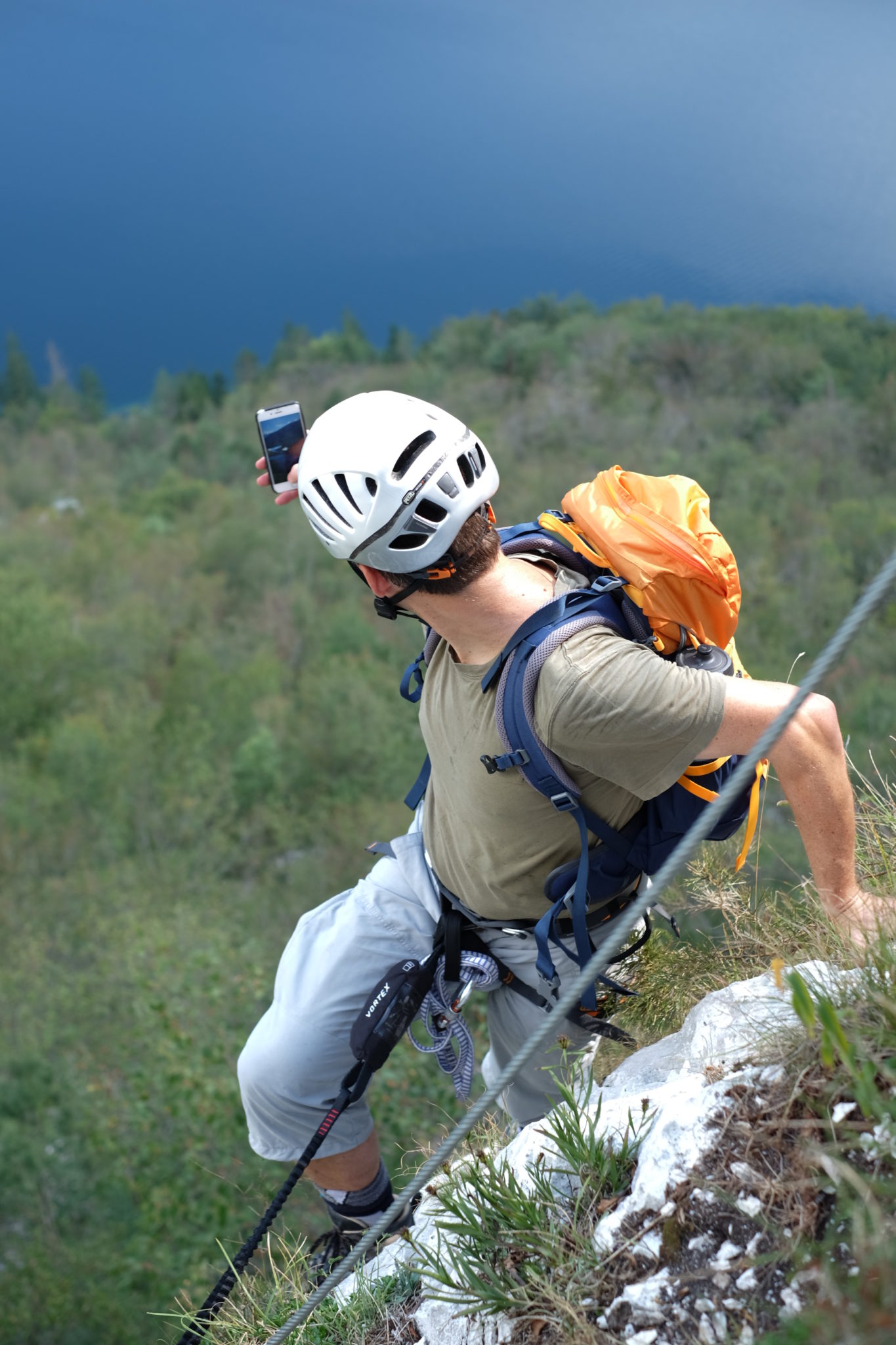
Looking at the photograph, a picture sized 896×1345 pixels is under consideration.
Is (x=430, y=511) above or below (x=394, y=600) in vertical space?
above

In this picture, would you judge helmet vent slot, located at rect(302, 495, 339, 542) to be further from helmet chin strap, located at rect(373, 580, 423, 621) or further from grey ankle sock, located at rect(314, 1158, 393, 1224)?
grey ankle sock, located at rect(314, 1158, 393, 1224)

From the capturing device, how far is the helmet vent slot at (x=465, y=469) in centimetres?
225

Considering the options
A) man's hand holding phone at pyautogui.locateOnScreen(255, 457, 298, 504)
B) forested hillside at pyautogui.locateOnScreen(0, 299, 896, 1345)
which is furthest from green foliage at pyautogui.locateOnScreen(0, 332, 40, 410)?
man's hand holding phone at pyautogui.locateOnScreen(255, 457, 298, 504)

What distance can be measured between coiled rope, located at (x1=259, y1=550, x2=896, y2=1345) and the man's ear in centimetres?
88

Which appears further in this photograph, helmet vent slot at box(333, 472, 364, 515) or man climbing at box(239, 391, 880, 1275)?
helmet vent slot at box(333, 472, 364, 515)

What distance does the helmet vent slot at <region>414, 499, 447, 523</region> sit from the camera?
2.19m

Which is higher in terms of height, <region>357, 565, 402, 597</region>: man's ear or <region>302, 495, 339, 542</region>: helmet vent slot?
<region>302, 495, 339, 542</region>: helmet vent slot

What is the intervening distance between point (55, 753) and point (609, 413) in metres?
28.6

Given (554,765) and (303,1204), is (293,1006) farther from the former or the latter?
(303,1204)

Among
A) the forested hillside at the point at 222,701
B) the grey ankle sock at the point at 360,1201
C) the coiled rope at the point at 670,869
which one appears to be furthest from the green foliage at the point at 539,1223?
the forested hillside at the point at 222,701

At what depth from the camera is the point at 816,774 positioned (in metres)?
1.97

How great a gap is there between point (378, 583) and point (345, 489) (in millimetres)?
220

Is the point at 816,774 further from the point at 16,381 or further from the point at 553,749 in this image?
the point at 16,381

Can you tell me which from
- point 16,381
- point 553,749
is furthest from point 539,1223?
point 16,381
